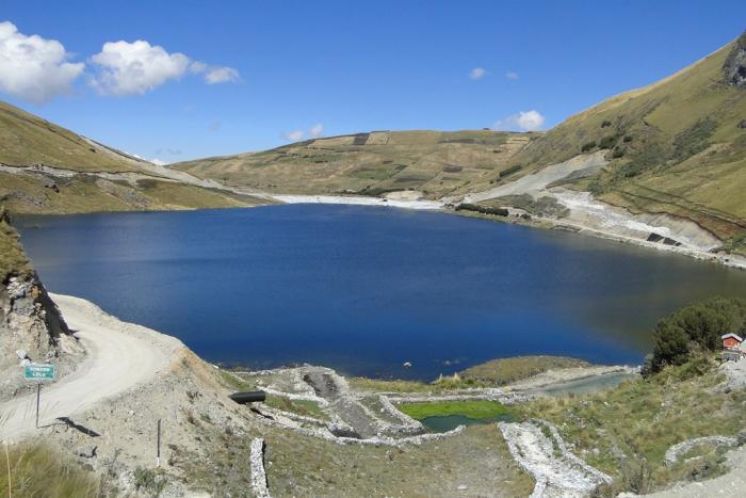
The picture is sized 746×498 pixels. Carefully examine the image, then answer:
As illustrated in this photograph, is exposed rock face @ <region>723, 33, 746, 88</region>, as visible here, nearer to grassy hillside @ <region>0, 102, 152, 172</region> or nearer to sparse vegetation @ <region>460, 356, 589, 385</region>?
sparse vegetation @ <region>460, 356, 589, 385</region>

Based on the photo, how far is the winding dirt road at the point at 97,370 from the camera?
69.4ft

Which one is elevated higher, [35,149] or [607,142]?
[607,142]

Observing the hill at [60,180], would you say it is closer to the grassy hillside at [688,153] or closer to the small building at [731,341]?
the grassy hillside at [688,153]

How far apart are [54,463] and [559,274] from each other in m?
88.5

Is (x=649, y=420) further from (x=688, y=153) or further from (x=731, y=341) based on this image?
(x=688, y=153)

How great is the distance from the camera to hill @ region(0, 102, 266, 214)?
155625 millimetres

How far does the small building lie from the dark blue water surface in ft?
54.3

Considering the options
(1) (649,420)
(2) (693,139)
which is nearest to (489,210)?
(2) (693,139)

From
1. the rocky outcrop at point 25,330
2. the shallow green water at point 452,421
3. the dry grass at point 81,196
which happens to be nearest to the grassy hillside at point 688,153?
the shallow green water at point 452,421

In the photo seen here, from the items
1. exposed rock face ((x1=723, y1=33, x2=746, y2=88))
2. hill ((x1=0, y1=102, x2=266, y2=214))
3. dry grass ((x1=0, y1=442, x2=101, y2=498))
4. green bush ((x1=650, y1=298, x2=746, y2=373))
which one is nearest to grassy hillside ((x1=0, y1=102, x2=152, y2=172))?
hill ((x1=0, y1=102, x2=266, y2=214))

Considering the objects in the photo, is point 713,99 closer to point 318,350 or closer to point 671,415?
point 318,350

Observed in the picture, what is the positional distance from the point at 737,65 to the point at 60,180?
171347 mm

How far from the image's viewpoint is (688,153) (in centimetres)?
15062

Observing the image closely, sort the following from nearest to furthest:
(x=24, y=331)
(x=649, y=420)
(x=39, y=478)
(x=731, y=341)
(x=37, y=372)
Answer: (x=39, y=478)
(x=37, y=372)
(x=24, y=331)
(x=649, y=420)
(x=731, y=341)
